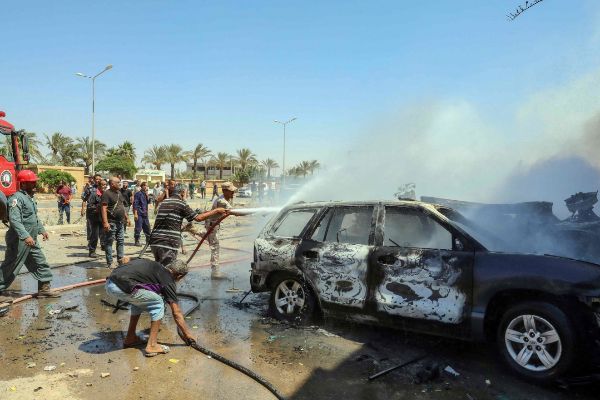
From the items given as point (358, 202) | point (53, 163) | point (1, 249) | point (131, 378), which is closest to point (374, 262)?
point (358, 202)

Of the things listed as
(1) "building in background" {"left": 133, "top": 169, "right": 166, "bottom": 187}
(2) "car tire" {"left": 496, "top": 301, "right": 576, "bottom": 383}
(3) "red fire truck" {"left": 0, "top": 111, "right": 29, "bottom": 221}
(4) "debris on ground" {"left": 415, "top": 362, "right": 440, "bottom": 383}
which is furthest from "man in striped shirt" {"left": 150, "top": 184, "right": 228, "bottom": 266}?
(1) "building in background" {"left": 133, "top": 169, "right": 166, "bottom": 187}

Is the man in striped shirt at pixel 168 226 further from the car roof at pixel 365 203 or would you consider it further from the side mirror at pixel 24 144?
the side mirror at pixel 24 144

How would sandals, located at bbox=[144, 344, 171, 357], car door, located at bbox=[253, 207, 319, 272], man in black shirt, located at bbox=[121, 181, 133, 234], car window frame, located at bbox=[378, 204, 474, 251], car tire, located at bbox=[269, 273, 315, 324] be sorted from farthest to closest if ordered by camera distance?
man in black shirt, located at bbox=[121, 181, 133, 234] → car door, located at bbox=[253, 207, 319, 272] → car tire, located at bbox=[269, 273, 315, 324] → sandals, located at bbox=[144, 344, 171, 357] → car window frame, located at bbox=[378, 204, 474, 251]

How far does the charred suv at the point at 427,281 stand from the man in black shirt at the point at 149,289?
139 centimetres

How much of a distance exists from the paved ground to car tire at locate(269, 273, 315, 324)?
148mm

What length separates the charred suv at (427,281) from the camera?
3840mm

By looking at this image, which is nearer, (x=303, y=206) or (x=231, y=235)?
(x=303, y=206)

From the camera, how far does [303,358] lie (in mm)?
4578

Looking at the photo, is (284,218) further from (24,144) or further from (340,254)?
(24,144)

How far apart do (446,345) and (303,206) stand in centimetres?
240

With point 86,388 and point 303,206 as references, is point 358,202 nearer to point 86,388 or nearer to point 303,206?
point 303,206

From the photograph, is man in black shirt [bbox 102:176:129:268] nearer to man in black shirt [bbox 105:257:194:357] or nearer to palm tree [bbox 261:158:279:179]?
man in black shirt [bbox 105:257:194:357]

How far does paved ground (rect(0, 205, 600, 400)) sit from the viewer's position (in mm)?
3844

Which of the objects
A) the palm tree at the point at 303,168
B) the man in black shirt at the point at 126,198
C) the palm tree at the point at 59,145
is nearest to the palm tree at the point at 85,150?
the palm tree at the point at 59,145
